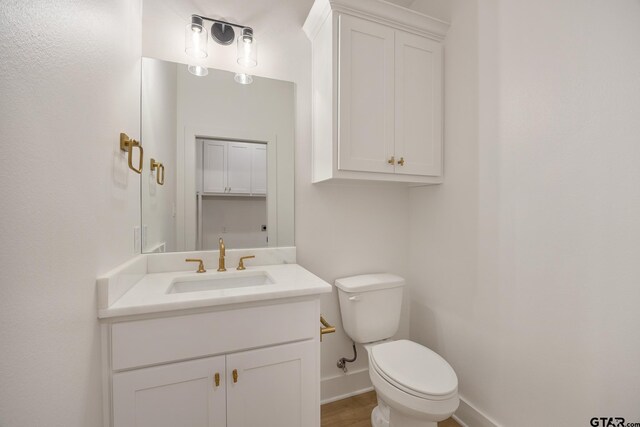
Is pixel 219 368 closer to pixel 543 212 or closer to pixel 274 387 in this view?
pixel 274 387

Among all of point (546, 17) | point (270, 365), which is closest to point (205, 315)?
point (270, 365)

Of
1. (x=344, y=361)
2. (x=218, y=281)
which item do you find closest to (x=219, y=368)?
(x=218, y=281)

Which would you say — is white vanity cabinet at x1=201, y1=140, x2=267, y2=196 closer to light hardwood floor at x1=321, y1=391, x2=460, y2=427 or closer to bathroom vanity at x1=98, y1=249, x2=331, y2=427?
bathroom vanity at x1=98, y1=249, x2=331, y2=427

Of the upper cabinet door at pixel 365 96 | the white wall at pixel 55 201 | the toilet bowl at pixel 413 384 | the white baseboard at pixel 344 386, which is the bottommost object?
the white baseboard at pixel 344 386

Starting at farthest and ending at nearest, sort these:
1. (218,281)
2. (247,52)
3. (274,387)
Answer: (247,52)
(218,281)
(274,387)

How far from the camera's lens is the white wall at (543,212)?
3.14ft

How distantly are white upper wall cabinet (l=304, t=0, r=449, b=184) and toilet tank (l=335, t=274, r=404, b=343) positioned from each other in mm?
657

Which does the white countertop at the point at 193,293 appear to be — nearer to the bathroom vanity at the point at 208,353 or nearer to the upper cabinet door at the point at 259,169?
the bathroom vanity at the point at 208,353

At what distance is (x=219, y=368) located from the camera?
1005mm

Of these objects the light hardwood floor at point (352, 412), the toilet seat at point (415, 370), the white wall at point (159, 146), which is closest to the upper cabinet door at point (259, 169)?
the white wall at point (159, 146)

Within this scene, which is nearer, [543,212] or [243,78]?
[543,212]

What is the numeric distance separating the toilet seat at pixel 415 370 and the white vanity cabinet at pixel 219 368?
347 millimetres

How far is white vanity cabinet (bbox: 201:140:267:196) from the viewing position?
1.51 metres

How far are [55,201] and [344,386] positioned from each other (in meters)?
1.82
